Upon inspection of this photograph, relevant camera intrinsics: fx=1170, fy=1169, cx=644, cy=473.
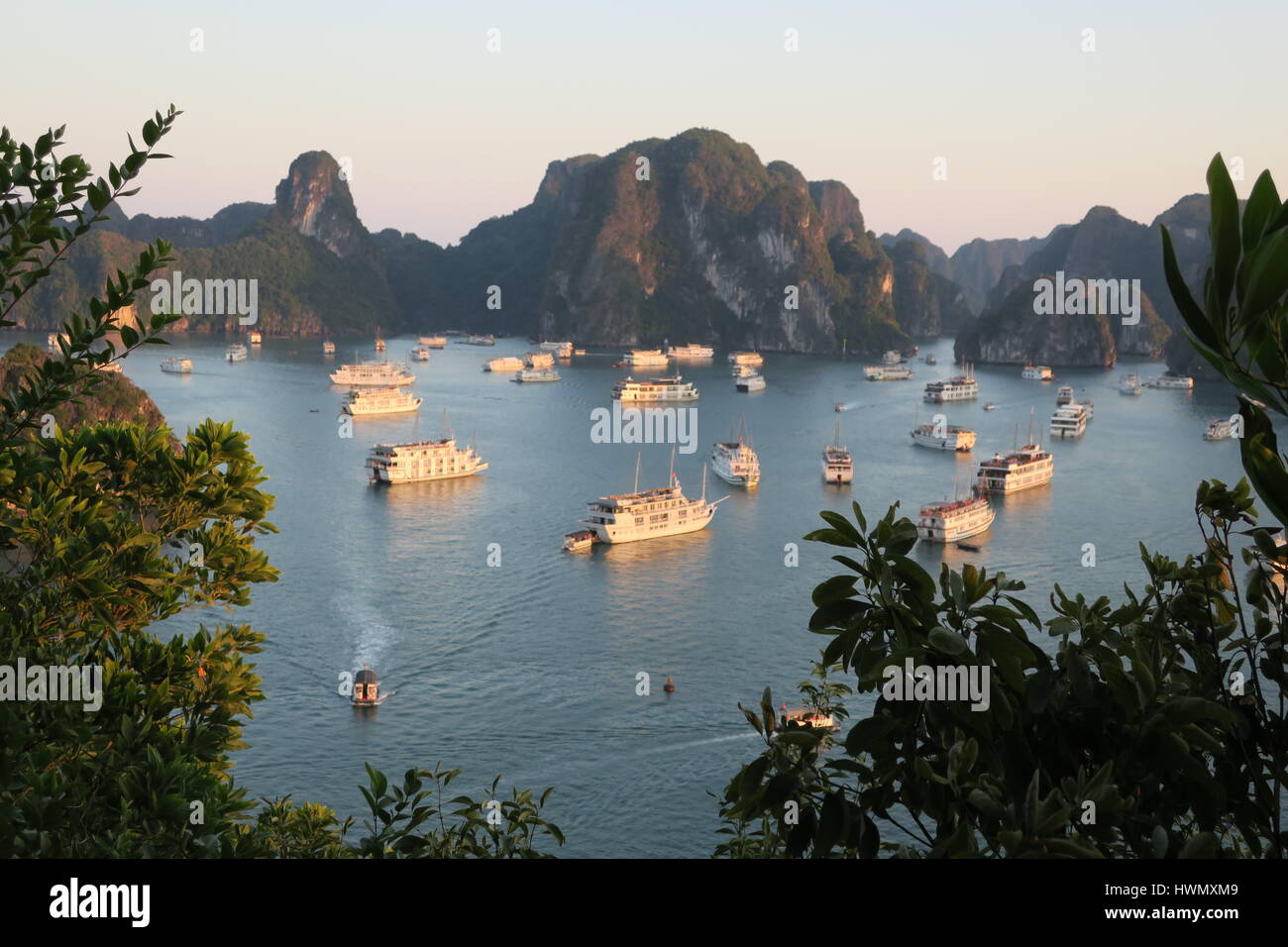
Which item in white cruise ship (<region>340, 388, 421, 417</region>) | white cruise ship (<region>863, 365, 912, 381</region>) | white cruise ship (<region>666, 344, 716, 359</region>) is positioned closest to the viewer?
white cruise ship (<region>340, 388, 421, 417</region>)

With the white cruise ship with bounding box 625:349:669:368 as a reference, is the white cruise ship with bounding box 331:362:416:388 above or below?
below

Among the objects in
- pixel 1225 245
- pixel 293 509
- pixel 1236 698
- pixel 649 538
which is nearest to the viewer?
pixel 1225 245

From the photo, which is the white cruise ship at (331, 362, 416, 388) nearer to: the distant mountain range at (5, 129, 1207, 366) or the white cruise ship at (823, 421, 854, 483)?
the white cruise ship at (823, 421, 854, 483)

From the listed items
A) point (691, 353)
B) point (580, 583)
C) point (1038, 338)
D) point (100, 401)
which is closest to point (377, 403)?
point (100, 401)

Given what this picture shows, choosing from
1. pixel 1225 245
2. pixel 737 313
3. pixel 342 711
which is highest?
pixel 737 313

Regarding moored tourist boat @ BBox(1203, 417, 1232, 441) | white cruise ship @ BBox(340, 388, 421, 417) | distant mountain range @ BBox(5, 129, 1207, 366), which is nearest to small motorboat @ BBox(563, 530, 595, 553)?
white cruise ship @ BBox(340, 388, 421, 417)

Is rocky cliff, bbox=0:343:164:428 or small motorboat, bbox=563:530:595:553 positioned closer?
small motorboat, bbox=563:530:595:553

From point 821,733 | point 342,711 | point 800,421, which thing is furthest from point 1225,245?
point 800,421

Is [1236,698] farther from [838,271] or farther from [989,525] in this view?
[838,271]
